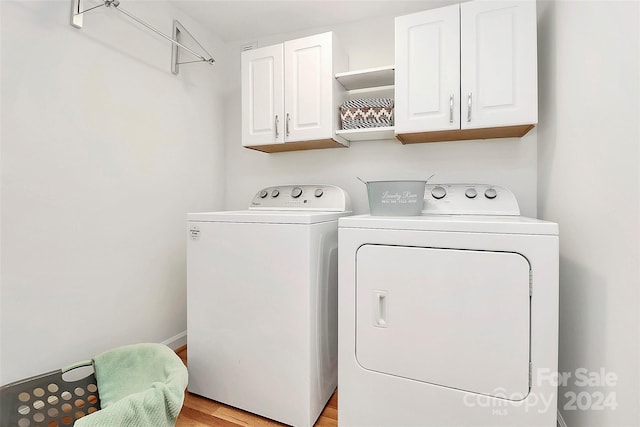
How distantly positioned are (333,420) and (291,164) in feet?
5.32

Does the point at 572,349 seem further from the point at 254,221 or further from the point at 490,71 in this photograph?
the point at 254,221

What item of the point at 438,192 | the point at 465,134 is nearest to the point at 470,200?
the point at 438,192

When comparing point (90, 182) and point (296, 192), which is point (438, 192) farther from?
point (90, 182)

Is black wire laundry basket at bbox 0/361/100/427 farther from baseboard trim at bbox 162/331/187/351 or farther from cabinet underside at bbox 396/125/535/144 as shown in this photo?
cabinet underside at bbox 396/125/535/144

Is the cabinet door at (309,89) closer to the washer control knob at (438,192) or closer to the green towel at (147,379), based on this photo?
the washer control knob at (438,192)

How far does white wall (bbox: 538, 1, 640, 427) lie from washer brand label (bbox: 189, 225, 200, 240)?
163cm

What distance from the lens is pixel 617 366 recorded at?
957mm

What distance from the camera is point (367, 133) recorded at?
6.28 feet

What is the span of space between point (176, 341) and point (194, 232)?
951mm

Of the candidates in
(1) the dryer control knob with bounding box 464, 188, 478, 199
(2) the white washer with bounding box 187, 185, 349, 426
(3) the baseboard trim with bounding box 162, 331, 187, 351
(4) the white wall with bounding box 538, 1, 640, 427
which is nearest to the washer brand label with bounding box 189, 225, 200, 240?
(2) the white washer with bounding box 187, 185, 349, 426

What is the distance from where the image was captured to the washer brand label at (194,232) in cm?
158

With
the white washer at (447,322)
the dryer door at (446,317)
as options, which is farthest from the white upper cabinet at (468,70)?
the dryer door at (446,317)

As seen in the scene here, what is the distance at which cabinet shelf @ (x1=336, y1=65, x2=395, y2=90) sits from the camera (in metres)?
1.85

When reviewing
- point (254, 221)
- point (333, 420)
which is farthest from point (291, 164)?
point (333, 420)
